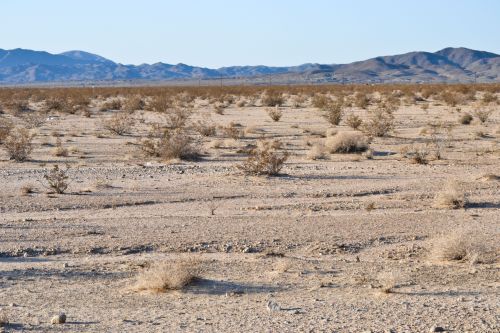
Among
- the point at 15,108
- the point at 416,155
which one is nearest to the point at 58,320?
the point at 416,155

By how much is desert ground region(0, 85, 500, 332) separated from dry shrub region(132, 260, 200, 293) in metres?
0.02

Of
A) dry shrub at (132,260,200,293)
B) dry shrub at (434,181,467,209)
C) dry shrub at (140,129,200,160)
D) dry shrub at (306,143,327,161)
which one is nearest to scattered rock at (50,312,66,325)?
dry shrub at (132,260,200,293)

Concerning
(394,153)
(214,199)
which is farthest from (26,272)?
(394,153)

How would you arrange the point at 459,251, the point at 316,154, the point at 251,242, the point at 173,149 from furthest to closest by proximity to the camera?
the point at 316,154 → the point at 173,149 → the point at 251,242 → the point at 459,251

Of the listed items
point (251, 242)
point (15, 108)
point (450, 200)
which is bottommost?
point (15, 108)

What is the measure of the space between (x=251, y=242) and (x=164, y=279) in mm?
3402

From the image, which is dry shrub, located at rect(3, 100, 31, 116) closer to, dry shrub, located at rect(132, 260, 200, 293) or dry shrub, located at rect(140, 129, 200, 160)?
dry shrub, located at rect(140, 129, 200, 160)

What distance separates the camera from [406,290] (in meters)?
10.5

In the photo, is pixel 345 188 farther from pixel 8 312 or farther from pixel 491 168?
pixel 8 312

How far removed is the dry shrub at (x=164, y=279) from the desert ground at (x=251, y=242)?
2 cm

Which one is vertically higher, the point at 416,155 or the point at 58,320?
the point at 58,320

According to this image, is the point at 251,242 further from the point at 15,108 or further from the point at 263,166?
the point at 15,108

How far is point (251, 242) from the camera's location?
1363 centimetres

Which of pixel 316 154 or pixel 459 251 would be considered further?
pixel 316 154
